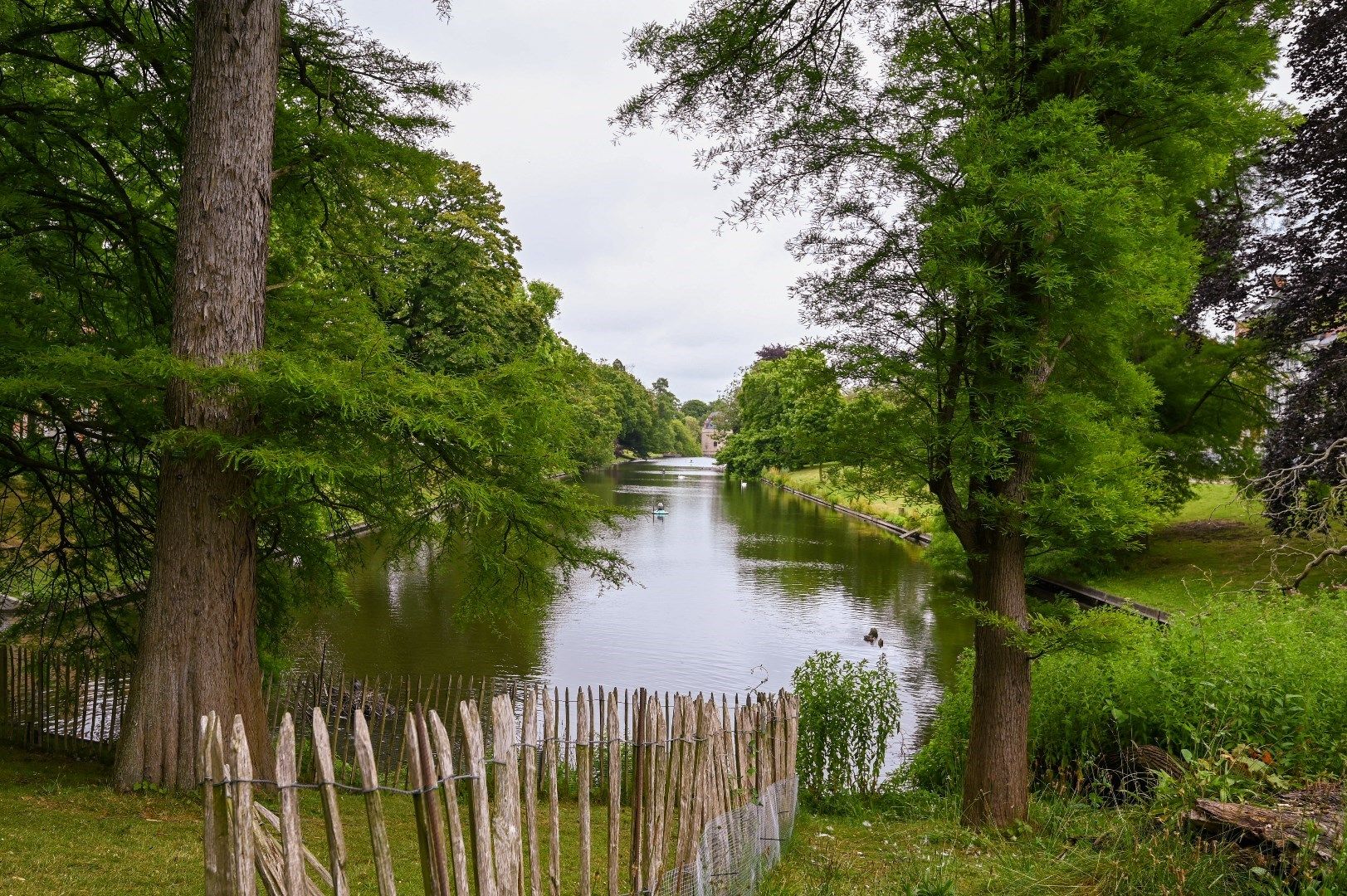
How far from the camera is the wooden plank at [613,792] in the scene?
3951 mm

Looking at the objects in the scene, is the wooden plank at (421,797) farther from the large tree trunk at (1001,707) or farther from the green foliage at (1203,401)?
the green foliage at (1203,401)

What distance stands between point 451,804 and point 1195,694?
7.88 m

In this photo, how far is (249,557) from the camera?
7051 mm

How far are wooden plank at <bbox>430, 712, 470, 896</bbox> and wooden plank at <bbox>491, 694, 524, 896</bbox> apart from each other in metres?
0.28

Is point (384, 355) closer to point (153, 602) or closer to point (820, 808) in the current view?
point (153, 602)

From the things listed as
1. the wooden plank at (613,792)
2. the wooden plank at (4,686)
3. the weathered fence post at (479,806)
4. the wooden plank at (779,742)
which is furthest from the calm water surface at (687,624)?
the weathered fence post at (479,806)

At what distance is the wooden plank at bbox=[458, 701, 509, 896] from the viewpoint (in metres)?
2.99

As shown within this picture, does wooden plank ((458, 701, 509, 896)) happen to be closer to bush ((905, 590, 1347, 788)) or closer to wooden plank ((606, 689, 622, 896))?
wooden plank ((606, 689, 622, 896))

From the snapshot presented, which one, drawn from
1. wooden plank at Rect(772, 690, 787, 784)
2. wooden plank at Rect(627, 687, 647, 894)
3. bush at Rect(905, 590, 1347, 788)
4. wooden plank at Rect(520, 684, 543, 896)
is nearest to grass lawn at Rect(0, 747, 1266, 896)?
wooden plank at Rect(772, 690, 787, 784)

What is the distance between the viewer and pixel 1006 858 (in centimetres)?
598

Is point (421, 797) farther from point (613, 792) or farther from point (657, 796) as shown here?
point (657, 796)

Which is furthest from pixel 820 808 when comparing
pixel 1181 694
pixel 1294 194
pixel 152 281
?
pixel 1294 194

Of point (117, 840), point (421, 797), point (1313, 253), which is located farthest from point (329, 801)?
point (1313, 253)

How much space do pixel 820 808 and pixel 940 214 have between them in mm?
5999
